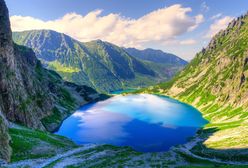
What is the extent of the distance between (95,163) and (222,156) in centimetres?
4856

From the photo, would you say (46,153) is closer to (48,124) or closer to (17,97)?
(17,97)

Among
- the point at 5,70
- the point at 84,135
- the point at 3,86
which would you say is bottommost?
the point at 84,135

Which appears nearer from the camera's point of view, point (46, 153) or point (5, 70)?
point (46, 153)

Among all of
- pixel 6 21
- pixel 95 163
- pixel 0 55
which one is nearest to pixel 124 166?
pixel 95 163

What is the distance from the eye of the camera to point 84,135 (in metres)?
174

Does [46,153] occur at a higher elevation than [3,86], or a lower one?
lower

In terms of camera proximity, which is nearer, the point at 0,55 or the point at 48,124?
the point at 0,55

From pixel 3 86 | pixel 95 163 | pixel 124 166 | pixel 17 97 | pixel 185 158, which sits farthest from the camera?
pixel 17 97

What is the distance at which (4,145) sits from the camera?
7512 centimetres

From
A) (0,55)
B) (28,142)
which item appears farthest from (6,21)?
(28,142)

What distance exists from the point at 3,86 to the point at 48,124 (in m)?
65.8

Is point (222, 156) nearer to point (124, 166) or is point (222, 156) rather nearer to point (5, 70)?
point (124, 166)

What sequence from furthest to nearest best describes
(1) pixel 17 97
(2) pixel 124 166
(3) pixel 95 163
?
(1) pixel 17 97 < (3) pixel 95 163 < (2) pixel 124 166

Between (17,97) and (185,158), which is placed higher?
(17,97)
